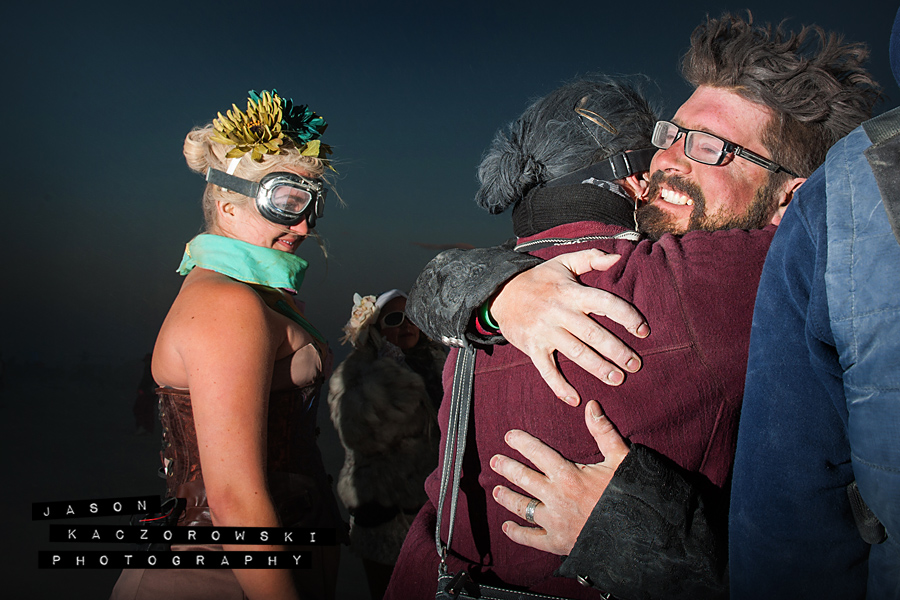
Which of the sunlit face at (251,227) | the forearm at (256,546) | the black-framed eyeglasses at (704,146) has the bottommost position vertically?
the forearm at (256,546)

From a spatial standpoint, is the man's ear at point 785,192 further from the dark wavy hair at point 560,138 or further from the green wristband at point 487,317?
the green wristband at point 487,317

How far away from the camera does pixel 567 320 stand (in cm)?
99

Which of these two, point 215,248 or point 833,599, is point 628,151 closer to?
point 833,599

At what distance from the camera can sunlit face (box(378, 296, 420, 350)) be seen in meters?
3.82

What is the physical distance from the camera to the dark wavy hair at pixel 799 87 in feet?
5.21

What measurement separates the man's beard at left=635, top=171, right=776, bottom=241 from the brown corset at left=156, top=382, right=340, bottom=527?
5.15 feet

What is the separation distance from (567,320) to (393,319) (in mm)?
2911

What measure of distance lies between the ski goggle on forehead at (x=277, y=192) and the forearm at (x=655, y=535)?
6.49ft

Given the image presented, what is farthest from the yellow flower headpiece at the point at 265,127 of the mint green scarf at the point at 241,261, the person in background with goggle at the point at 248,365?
the mint green scarf at the point at 241,261

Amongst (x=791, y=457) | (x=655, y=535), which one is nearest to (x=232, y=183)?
(x=655, y=535)

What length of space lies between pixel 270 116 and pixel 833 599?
2.65m

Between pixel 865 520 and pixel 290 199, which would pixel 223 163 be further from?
pixel 865 520

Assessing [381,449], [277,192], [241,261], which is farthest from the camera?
[381,449]

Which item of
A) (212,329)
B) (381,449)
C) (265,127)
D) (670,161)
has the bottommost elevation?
(381,449)
